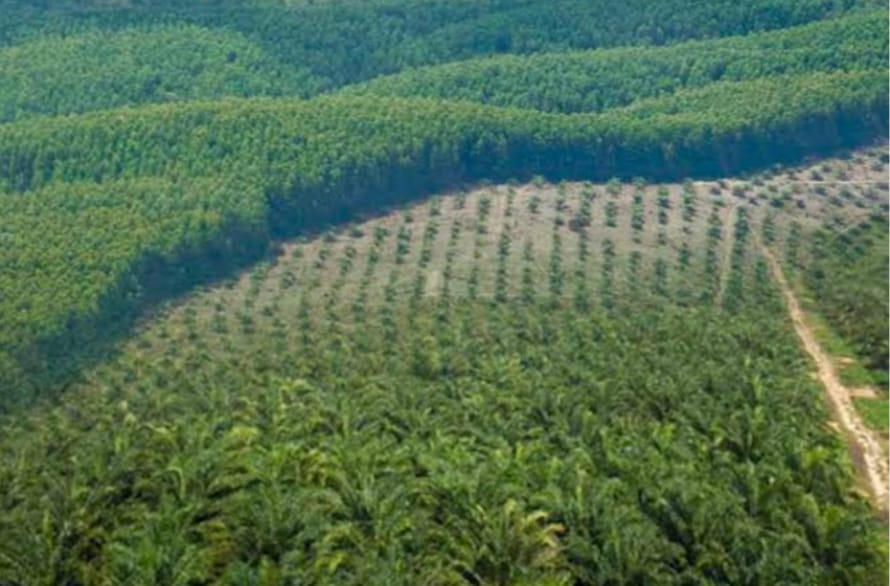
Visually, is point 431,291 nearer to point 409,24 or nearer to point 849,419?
point 849,419

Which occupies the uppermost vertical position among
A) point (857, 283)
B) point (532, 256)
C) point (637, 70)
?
point (857, 283)

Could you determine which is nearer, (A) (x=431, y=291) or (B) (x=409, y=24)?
(A) (x=431, y=291)

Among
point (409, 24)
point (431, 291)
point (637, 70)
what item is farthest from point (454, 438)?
point (409, 24)

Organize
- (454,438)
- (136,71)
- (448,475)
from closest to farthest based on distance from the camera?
(448,475) → (454,438) → (136,71)

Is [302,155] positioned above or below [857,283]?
below

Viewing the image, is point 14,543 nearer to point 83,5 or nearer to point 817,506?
point 817,506

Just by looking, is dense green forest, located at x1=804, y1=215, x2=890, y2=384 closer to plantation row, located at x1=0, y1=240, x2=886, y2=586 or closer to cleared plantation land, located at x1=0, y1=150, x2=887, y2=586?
cleared plantation land, located at x1=0, y1=150, x2=887, y2=586
